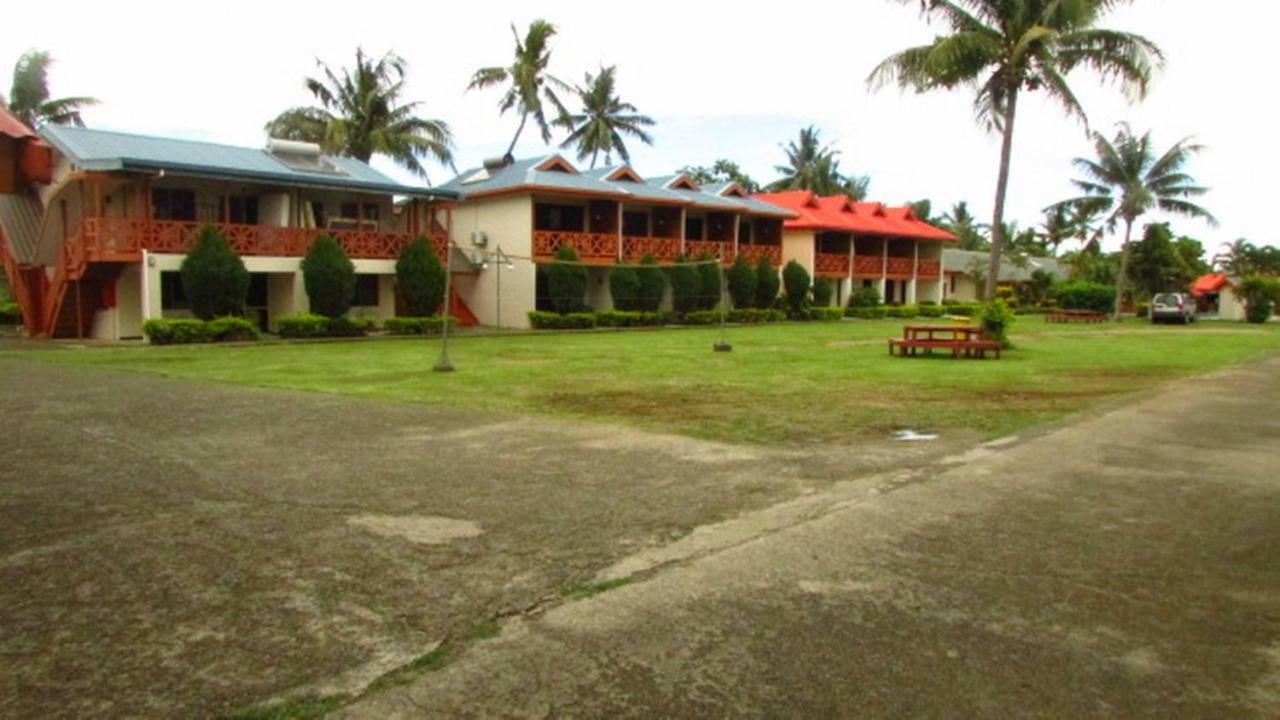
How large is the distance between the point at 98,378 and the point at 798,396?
10.6 meters

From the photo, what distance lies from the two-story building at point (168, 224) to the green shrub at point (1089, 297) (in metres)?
39.7

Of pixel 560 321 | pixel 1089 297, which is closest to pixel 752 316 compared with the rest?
pixel 560 321

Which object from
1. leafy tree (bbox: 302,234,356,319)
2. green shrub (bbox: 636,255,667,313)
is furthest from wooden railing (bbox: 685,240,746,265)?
leafy tree (bbox: 302,234,356,319)

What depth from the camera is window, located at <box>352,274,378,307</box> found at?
30.4 m

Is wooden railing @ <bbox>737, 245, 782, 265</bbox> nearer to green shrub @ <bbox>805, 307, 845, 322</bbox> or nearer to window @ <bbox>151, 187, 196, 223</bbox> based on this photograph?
green shrub @ <bbox>805, 307, 845, 322</bbox>

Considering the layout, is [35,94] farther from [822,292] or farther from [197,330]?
[822,292]

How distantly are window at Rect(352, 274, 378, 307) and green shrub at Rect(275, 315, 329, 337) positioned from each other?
5238 mm

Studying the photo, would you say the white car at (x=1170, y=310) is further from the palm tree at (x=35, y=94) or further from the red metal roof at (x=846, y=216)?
the palm tree at (x=35, y=94)

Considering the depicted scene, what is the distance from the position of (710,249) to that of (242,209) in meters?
18.7

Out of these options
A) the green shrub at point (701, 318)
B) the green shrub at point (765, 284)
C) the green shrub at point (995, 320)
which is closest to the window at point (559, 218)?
the green shrub at point (701, 318)

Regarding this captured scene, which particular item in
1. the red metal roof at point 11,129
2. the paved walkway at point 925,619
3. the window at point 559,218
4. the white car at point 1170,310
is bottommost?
the paved walkway at point 925,619

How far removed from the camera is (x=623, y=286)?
111ft

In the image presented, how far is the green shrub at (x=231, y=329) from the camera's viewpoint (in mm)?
22891

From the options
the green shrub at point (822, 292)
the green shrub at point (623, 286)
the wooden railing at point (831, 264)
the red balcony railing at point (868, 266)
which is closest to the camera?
the green shrub at point (623, 286)
